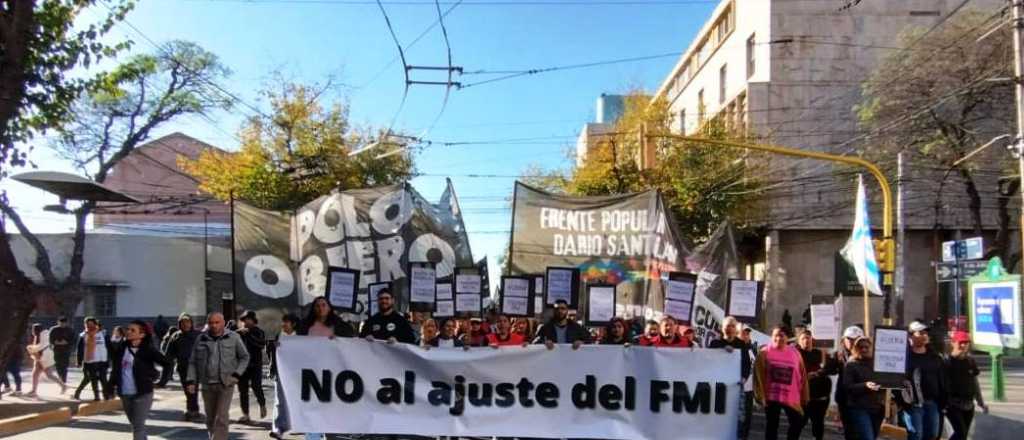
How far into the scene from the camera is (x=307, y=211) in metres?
15.3

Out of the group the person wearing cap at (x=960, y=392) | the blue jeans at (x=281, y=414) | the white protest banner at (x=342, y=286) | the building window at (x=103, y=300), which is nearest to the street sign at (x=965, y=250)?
the person wearing cap at (x=960, y=392)

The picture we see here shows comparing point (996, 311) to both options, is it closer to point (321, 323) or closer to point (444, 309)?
point (444, 309)

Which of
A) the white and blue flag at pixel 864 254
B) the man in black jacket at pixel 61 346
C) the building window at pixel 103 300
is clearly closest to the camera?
the white and blue flag at pixel 864 254

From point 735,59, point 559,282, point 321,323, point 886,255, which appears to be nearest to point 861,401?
point 559,282

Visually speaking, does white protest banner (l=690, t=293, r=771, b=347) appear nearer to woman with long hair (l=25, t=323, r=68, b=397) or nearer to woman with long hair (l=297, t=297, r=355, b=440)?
woman with long hair (l=297, t=297, r=355, b=440)

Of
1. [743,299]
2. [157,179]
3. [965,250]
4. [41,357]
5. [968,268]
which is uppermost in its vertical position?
[157,179]

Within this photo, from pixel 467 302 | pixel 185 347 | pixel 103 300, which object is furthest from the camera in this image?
pixel 103 300

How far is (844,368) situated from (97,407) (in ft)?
36.4

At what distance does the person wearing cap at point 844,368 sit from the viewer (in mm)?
8594

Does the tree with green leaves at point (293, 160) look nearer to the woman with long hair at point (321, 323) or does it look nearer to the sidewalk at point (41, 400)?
the sidewalk at point (41, 400)

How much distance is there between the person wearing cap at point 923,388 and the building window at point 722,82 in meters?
36.2

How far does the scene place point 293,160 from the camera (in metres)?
29.5

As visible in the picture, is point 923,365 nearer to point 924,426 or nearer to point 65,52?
point 924,426

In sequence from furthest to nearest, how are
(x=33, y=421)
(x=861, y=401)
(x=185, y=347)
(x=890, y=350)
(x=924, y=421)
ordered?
(x=185, y=347) → (x=33, y=421) → (x=924, y=421) → (x=890, y=350) → (x=861, y=401)
